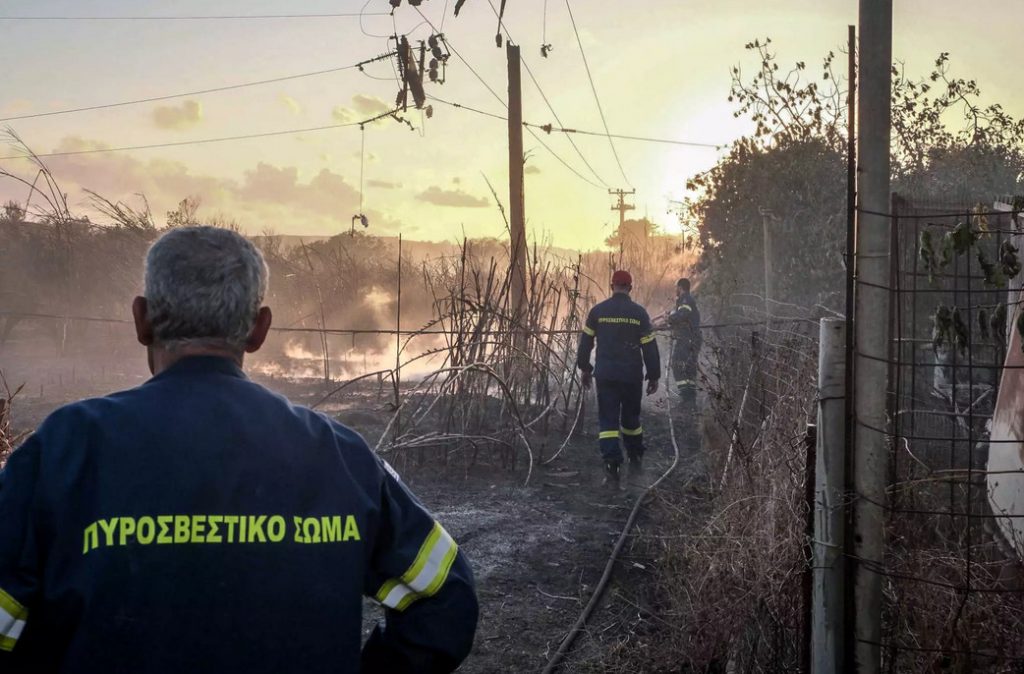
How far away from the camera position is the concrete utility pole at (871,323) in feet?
9.33

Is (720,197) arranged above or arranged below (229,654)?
above

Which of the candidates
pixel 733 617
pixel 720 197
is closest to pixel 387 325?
pixel 720 197

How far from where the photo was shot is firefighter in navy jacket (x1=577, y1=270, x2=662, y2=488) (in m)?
8.68

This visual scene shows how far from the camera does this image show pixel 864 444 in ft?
9.73

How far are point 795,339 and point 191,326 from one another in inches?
253

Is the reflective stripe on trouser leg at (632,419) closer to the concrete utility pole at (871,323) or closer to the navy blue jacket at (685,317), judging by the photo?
the navy blue jacket at (685,317)

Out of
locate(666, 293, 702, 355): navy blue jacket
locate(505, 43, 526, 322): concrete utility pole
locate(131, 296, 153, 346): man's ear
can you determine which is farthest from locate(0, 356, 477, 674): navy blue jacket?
locate(666, 293, 702, 355): navy blue jacket

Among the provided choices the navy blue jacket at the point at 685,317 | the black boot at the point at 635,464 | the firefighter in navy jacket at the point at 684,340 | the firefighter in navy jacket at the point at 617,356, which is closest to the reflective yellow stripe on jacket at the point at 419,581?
the firefighter in navy jacket at the point at 617,356

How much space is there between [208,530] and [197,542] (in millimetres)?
26

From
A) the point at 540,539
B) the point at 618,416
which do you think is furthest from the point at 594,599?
the point at 618,416

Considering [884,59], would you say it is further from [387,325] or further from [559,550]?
[387,325]

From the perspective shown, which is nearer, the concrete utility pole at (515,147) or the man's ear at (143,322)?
the man's ear at (143,322)

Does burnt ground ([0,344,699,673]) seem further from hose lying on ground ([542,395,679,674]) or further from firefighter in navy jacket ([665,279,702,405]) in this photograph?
firefighter in navy jacket ([665,279,702,405])

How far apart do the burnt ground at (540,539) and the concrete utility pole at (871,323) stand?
1.94 meters
